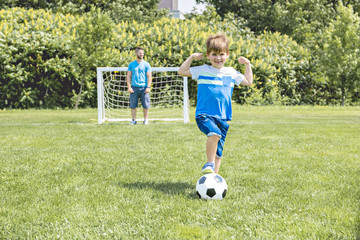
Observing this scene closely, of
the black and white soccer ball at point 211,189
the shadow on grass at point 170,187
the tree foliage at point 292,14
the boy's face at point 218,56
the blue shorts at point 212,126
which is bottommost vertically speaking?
the shadow on grass at point 170,187

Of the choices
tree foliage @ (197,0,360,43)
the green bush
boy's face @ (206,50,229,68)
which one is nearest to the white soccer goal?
the green bush

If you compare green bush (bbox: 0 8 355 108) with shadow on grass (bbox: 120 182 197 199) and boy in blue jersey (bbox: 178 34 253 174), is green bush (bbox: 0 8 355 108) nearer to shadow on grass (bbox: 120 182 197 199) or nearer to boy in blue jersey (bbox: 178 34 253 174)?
boy in blue jersey (bbox: 178 34 253 174)

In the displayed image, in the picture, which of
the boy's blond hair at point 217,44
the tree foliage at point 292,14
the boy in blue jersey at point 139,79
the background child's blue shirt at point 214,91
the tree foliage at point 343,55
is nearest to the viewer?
the boy's blond hair at point 217,44

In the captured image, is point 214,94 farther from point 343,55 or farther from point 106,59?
point 343,55

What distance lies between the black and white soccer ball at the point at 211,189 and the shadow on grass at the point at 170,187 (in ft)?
0.38

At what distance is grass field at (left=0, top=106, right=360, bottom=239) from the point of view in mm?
2809

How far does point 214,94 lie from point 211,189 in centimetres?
107

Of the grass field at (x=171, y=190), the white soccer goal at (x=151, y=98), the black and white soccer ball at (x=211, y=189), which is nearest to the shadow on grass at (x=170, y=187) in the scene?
the grass field at (x=171, y=190)

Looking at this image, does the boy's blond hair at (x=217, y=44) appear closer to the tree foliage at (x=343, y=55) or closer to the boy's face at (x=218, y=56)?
the boy's face at (x=218, y=56)

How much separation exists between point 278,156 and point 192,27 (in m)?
12.9

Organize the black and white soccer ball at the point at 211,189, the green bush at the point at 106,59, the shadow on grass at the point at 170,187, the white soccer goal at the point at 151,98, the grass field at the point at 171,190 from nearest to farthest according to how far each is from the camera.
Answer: the grass field at the point at 171,190, the black and white soccer ball at the point at 211,189, the shadow on grass at the point at 170,187, the white soccer goal at the point at 151,98, the green bush at the point at 106,59

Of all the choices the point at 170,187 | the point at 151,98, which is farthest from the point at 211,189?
the point at 151,98

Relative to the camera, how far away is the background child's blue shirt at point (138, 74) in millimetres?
10398

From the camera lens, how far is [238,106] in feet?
54.0
